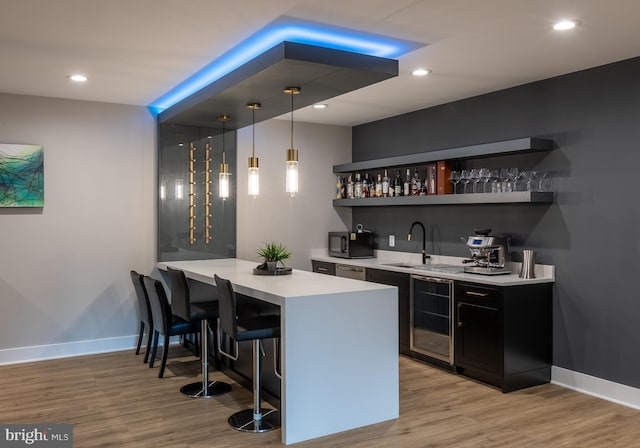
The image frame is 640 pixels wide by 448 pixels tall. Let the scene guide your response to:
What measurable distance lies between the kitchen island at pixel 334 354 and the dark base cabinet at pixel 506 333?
104 cm

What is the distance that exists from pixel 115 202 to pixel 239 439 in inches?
121

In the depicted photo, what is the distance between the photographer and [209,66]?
419 centimetres

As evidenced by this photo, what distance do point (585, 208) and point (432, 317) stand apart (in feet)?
5.21

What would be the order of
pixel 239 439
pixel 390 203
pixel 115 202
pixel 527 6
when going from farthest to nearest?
1. pixel 390 203
2. pixel 115 202
3. pixel 239 439
4. pixel 527 6

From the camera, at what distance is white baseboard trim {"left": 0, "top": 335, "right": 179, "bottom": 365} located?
5.05 m

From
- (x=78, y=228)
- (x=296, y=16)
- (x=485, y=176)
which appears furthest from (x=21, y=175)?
(x=485, y=176)

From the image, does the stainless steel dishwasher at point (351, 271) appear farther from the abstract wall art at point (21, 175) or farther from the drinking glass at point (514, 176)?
the abstract wall art at point (21, 175)

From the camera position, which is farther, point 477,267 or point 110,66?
point 477,267

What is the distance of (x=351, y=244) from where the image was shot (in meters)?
6.34

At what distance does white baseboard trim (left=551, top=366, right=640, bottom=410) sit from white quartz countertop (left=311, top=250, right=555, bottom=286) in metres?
0.75

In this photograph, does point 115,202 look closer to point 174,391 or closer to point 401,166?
point 174,391

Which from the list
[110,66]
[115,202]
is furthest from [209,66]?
[115,202]

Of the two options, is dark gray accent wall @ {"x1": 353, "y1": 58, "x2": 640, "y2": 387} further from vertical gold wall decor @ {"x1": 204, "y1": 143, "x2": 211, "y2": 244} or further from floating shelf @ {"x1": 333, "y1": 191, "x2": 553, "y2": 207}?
vertical gold wall decor @ {"x1": 204, "y1": 143, "x2": 211, "y2": 244}

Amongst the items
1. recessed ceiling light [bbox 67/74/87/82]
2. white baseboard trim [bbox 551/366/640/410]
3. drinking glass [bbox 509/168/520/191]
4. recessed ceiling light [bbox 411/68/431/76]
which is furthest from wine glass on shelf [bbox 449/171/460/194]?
recessed ceiling light [bbox 67/74/87/82]
